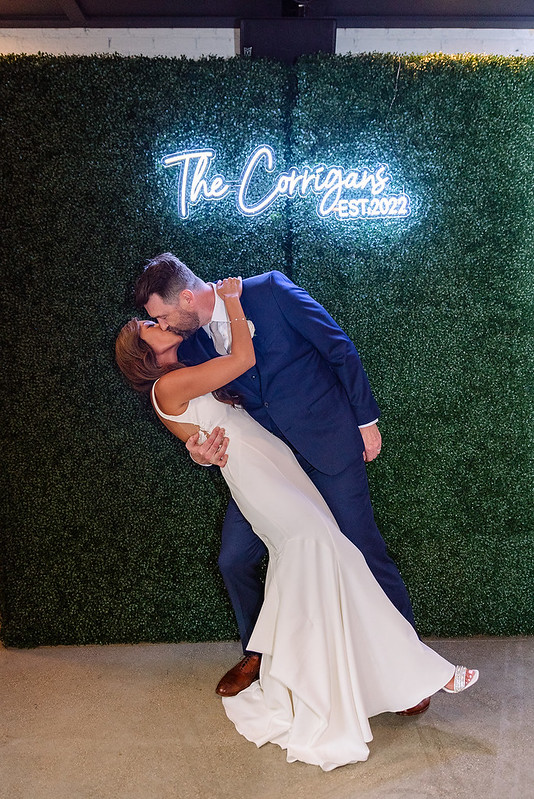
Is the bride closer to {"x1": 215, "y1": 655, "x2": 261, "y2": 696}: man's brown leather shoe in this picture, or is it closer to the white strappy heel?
the white strappy heel

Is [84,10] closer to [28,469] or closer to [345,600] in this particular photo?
[28,469]

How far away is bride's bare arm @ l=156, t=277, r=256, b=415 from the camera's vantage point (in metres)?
2.70

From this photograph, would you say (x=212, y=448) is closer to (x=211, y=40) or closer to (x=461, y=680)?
(x=461, y=680)

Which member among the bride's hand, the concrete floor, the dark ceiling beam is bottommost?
the concrete floor

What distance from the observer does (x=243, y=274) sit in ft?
10.4

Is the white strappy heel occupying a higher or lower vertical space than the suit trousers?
lower

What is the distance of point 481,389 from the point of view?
10.7 ft

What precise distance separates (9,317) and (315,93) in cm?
169

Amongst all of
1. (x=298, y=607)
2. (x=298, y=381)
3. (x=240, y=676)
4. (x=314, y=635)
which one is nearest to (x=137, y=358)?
(x=298, y=381)

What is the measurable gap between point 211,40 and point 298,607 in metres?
3.08

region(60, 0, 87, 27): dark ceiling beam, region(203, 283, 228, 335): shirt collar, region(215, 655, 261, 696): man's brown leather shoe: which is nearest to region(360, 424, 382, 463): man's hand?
region(203, 283, 228, 335): shirt collar

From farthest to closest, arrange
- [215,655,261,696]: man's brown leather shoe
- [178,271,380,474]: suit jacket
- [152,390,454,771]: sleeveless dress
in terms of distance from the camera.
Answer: [215,655,261,696]: man's brown leather shoe, [178,271,380,474]: suit jacket, [152,390,454,771]: sleeveless dress

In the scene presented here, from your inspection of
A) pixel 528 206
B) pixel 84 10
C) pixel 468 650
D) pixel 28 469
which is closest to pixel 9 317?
pixel 28 469

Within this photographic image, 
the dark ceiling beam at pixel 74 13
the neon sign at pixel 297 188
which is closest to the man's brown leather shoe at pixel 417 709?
the neon sign at pixel 297 188
